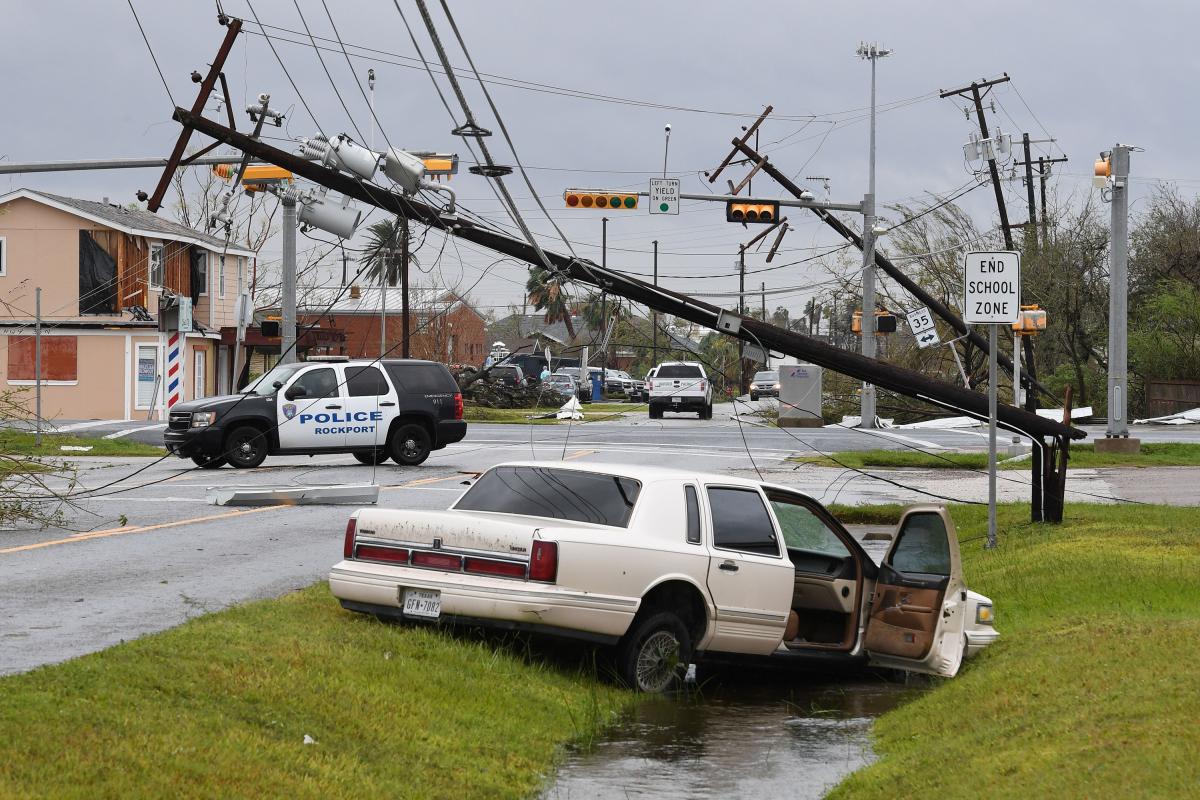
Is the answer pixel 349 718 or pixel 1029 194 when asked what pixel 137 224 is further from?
pixel 349 718

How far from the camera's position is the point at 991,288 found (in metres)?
14.5

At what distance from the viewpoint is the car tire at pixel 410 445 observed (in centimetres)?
2683

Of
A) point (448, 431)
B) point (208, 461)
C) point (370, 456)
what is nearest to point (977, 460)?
point (448, 431)

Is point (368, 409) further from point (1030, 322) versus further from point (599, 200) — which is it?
point (1030, 322)

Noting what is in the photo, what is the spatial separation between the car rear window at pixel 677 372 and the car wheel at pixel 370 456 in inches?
1025

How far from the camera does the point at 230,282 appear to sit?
2266 inches

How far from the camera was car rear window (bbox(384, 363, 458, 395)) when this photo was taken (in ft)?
87.7

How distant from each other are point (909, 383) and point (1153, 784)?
33.4 ft

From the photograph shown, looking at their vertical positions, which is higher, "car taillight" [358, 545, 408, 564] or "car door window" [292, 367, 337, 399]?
"car door window" [292, 367, 337, 399]

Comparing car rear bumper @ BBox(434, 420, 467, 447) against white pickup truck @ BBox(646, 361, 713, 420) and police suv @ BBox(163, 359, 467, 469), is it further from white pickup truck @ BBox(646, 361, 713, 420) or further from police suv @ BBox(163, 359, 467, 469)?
white pickup truck @ BBox(646, 361, 713, 420)

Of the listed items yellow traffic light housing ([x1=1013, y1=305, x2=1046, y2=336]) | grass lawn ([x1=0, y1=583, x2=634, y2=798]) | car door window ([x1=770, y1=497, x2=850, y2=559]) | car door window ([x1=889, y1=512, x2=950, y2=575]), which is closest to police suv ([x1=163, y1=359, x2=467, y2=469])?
yellow traffic light housing ([x1=1013, y1=305, x2=1046, y2=336])

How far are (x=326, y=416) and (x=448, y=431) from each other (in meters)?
2.34

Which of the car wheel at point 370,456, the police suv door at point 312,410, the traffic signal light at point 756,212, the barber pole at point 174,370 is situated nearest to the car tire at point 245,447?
the police suv door at point 312,410

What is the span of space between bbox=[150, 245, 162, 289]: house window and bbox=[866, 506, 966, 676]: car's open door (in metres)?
44.4
